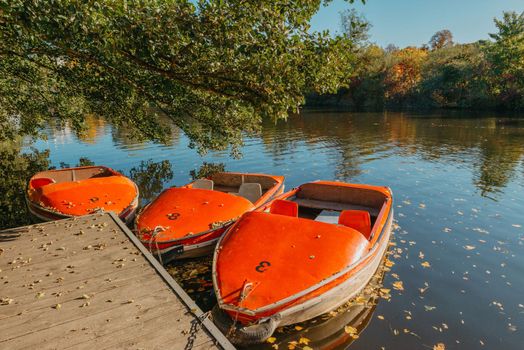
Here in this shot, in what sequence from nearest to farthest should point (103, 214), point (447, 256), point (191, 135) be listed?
point (103, 214) < point (447, 256) < point (191, 135)

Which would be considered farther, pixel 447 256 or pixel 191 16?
pixel 447 256

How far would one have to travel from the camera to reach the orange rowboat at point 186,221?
898 centimetres

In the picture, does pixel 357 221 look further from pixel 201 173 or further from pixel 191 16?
pixel 201 173

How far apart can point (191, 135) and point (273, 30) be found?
28.6 ft

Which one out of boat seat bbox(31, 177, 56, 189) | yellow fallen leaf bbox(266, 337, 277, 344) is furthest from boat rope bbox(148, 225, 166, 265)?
boat seat bbox(31, 177, 56, 189)

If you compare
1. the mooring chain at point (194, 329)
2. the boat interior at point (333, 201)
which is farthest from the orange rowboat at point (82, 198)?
the mooring chain at point (194, 329)

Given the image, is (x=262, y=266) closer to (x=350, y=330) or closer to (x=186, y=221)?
(x=350, y=330)

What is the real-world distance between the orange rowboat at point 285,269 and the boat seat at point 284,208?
1.12 meters

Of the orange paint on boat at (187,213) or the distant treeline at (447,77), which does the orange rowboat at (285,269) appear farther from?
the distant treeline at (447,77)

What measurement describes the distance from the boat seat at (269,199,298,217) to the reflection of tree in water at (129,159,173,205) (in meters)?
7.88

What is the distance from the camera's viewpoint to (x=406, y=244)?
10.9 metres

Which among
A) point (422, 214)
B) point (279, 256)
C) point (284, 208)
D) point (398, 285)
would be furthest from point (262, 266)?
point (422, 214)

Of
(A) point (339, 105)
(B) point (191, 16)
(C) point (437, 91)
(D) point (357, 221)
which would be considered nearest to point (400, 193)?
(D) point (357, 221)

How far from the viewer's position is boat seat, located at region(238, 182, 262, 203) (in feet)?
40.4
